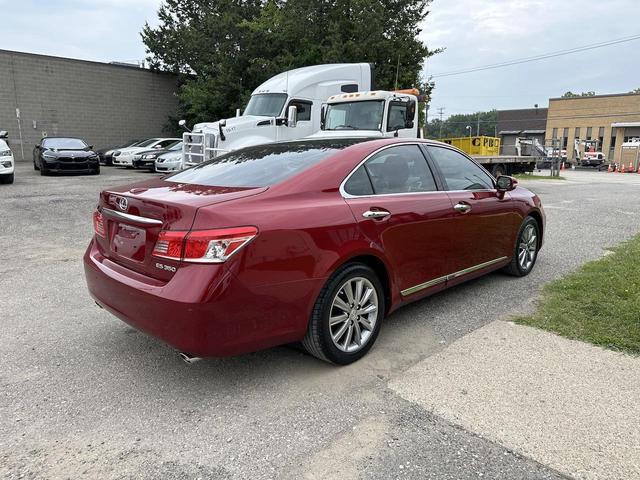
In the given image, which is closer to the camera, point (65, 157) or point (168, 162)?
point (65, 157)

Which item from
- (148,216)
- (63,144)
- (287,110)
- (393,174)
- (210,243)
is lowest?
(210,243)

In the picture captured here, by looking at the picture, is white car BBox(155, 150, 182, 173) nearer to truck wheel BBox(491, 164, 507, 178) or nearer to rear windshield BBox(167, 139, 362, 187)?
truck wheel BBox(491, 164, 507, 178)

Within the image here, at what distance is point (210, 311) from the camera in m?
2.81

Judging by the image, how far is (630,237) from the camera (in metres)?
8.12

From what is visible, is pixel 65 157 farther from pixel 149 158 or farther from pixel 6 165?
pixel 149 158

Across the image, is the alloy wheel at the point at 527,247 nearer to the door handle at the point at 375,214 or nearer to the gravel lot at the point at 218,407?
the gravel lot at the point at 218,407

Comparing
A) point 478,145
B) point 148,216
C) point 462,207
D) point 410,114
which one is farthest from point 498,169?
point 148,216

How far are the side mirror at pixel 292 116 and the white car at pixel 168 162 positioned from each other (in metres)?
7.15

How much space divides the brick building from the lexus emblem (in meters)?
59.9

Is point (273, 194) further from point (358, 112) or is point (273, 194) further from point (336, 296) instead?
point (358, 112)

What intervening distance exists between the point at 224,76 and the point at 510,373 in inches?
980

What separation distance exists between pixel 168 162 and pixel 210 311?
1737cm

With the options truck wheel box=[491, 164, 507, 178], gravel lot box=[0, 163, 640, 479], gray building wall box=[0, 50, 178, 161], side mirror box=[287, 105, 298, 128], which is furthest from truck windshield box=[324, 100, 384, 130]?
gray building wall box=[0, 50, 178, 161]

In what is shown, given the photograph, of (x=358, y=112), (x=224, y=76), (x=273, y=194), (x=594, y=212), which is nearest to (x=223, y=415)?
(x=273, y=194)
